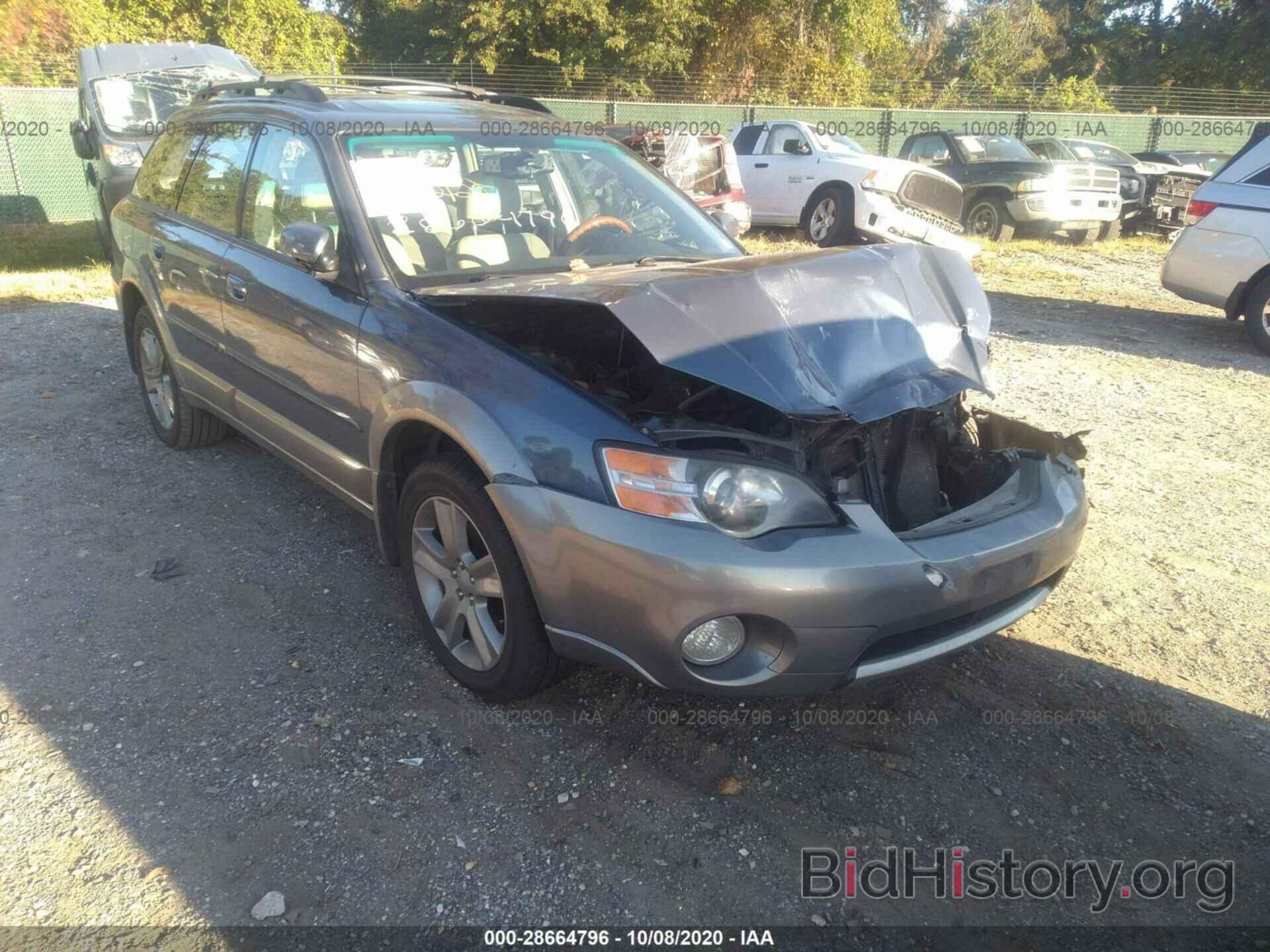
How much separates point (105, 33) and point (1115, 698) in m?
27.5

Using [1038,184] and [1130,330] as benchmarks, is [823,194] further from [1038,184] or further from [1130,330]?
[1130,330]

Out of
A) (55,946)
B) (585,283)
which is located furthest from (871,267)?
(55,946)

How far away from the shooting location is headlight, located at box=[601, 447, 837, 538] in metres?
2.40

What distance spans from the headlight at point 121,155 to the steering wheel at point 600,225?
26.6 feet

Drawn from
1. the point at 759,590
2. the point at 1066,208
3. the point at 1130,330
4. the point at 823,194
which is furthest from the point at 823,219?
the point at 759,590

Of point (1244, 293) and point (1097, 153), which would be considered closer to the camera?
point (1244, 293)

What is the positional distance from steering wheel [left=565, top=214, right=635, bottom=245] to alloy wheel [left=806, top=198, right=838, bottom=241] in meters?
9.25

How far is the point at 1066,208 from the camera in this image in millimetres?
13477

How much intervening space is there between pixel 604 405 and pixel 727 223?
2.15 meters

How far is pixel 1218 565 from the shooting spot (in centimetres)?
396

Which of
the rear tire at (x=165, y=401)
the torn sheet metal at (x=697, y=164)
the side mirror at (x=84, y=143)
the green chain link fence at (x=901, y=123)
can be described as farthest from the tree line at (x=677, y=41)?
the rear tire at (x=165, y=401)

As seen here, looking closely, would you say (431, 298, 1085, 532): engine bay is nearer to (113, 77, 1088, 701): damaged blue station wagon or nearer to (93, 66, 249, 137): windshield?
(113, 77, 1088, 701): damaged blue station wagon

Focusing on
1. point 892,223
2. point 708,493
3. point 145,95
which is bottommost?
point 892,223

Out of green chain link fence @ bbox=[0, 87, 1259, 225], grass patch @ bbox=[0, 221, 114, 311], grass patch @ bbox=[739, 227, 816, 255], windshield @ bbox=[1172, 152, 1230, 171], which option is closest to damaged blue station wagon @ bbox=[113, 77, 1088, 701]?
grass patch @ bbox=[0, 221, 114, 311]
